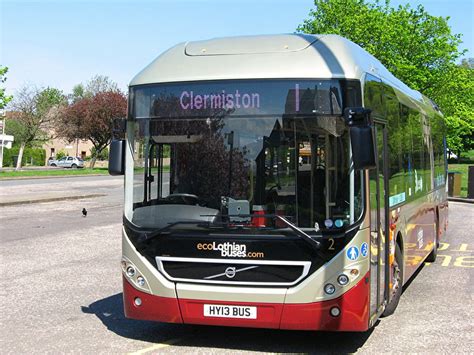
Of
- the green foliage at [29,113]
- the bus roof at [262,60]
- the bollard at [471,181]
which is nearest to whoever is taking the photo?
the bus roof at [262,60]

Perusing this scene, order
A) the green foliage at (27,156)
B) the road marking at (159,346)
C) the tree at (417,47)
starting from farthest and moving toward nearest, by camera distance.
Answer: the green foliage at (27,156)
the tree at (417,47)
the road marking at (159,346)

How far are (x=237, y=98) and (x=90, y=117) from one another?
65769mm

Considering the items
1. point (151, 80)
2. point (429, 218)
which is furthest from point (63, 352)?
point (429, 218)

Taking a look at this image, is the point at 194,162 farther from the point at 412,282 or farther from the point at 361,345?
the point at 412,282

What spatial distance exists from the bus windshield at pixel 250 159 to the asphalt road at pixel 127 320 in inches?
49.5

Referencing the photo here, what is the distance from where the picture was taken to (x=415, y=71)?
134ft

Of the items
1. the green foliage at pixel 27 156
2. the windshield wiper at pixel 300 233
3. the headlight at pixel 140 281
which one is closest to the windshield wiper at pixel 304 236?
the windshield wiper at pixel 300 233

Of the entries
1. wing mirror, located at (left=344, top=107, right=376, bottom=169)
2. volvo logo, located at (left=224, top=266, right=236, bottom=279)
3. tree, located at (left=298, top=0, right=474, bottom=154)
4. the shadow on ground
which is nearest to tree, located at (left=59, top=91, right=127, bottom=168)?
tree, located at (left=298, top=0, right=474, bottom=154)

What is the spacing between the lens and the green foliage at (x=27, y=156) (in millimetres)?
76062

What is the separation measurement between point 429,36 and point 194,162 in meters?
40.8

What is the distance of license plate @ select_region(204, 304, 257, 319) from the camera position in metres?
5.30

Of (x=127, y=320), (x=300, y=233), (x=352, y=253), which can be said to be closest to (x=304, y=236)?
(x=300, y=233)

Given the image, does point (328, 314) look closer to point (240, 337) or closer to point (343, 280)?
point (343, 280)

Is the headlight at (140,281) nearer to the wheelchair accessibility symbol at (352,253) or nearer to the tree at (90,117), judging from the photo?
→ the wheelchair accessibility symbol at (352,253)
